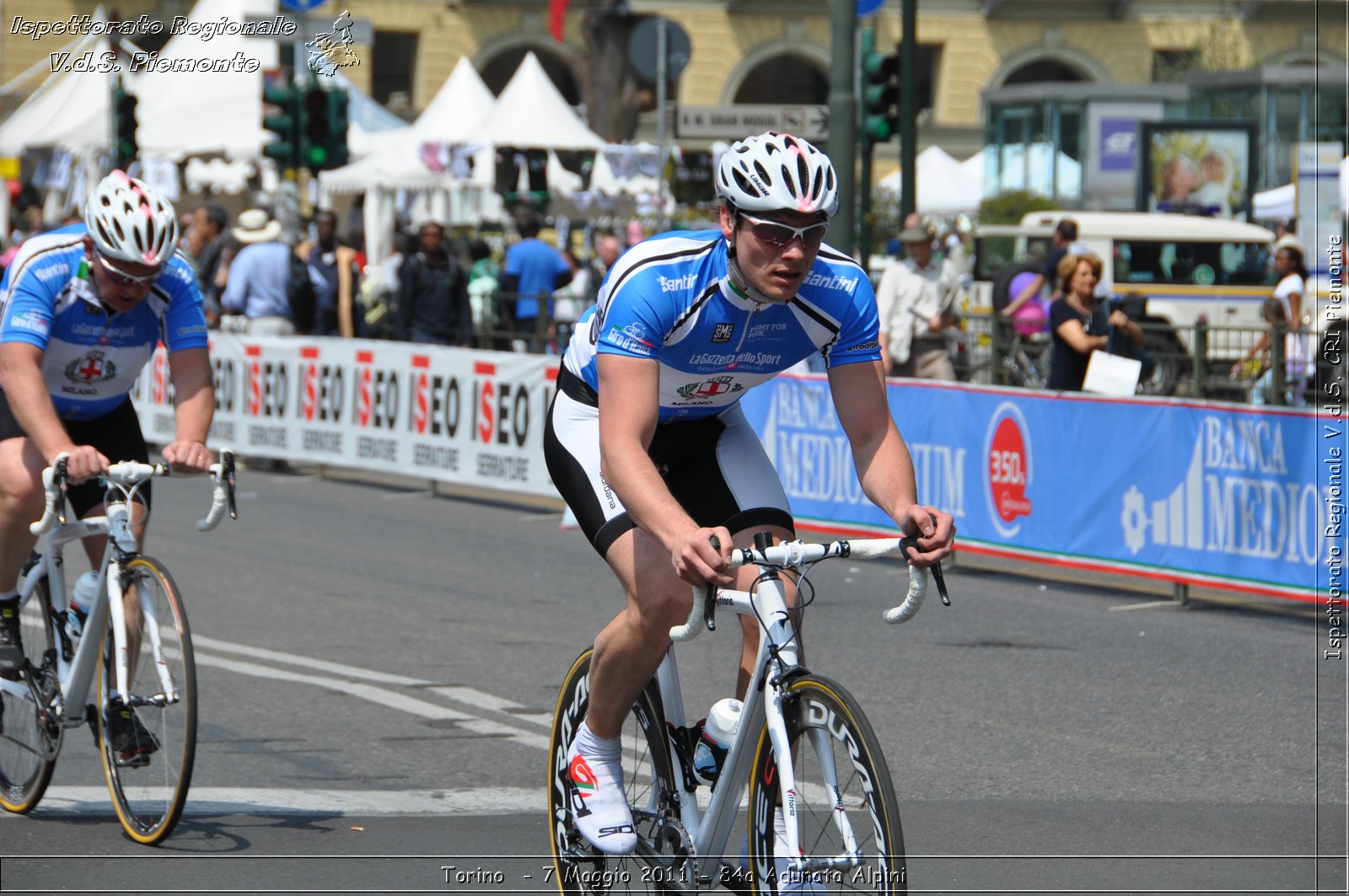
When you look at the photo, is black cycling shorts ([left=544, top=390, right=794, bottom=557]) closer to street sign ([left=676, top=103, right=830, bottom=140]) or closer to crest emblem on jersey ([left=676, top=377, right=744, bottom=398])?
crest emblem on jersey ([left=676, top=377, right=744, bottom=398])

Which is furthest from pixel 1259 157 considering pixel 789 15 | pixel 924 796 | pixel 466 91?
pixel 924 796

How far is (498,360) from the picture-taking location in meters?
15.7

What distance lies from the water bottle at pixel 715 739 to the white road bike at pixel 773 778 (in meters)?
0.06

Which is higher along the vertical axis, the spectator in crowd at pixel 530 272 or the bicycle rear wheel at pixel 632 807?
the spectator in crowd at pixel 530 272

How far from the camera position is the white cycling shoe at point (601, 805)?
185 inches

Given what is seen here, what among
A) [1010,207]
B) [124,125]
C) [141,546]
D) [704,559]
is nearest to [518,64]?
[1010,207]

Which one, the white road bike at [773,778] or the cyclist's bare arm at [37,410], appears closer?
the white road bike at [773,778]

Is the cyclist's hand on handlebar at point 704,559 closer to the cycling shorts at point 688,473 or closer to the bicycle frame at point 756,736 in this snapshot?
the bicycle frame at point 756,736

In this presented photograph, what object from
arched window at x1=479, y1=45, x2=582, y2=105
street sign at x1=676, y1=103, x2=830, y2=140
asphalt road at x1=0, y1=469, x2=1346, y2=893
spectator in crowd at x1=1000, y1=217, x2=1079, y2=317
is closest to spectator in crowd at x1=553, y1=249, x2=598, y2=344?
street sign at x1=676, y1=103, x2=830, y2=140

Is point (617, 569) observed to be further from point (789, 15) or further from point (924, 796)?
point (789, 15)

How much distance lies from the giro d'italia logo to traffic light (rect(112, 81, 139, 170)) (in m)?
15.7

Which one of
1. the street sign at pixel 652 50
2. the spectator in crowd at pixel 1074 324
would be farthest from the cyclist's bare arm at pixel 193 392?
the street sign at pixel 652 50

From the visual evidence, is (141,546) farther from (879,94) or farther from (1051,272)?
(1051,272)

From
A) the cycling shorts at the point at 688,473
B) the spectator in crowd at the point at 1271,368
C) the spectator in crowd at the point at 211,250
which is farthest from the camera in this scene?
the spectator in crowd at the point at 211,250
